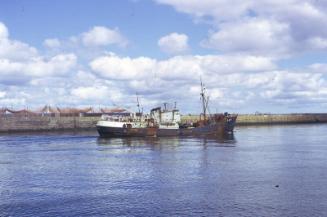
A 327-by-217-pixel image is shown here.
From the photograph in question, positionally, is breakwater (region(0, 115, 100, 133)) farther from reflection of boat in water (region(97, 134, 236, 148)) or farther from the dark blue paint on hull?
reflection of boat in water (region(97, 134, 236, 148))

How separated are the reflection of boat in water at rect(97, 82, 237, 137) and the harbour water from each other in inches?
1718

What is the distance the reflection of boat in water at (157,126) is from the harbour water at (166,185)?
43638mm

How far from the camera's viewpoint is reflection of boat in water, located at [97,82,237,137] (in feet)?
353

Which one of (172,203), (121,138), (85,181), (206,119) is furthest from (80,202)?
A: (206,119)

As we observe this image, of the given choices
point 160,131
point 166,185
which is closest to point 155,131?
point 160,131

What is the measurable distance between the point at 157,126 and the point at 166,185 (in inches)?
2755

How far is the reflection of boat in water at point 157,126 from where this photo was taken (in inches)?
4232

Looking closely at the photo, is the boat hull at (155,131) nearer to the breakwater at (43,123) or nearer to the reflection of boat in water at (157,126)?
the reflection of boat in water at (157,126)

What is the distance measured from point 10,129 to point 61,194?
371 ft

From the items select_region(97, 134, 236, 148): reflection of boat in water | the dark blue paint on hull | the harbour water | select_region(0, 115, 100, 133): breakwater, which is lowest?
the harbour water

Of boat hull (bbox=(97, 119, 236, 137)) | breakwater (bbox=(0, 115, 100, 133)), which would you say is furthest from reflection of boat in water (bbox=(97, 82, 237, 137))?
breakwater (bbox=(0, 115, 100, 133))

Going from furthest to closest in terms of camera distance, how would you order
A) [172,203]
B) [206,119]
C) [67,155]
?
[206,119] < [67,155] < [172,203]

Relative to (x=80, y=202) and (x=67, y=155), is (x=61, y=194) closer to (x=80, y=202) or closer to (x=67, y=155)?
(x=80, y=202)

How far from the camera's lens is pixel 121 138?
106250 millimetres
